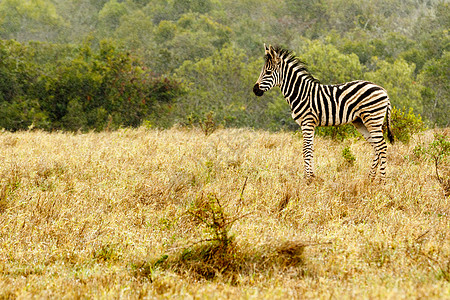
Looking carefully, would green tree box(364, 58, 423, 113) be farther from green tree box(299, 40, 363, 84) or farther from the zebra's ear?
the zebra's ear

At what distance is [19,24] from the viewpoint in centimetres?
5800

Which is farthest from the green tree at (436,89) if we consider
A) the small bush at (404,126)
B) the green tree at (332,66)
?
the small bush at (404,126)

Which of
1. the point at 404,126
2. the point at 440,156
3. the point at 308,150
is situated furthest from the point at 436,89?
the point at 308,150

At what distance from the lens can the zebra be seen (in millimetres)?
8047

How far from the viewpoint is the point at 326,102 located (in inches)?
327

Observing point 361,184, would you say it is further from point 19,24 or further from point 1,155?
point 19,24

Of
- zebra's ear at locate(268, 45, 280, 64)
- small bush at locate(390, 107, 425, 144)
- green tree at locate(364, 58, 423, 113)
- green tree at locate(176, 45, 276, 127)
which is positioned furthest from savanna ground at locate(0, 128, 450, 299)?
green tree at locate(176, 45, 276, 127)

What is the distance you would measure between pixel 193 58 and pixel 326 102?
1389 inches

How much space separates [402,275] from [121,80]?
55.5 ft

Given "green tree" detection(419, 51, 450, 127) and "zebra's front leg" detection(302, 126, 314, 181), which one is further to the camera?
"green tree" detection(419, 51, 450, 127)

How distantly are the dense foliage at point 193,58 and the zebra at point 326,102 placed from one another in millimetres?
9100

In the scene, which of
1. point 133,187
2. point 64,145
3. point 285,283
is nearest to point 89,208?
point 133,187

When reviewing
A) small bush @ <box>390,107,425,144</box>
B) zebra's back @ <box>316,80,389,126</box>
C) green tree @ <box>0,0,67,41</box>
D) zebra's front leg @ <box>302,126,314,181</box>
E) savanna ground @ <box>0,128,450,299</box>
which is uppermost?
green tree @ <box>0,0,67,41</box>

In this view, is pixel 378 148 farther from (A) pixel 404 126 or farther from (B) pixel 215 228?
(B) pixel 215 228
